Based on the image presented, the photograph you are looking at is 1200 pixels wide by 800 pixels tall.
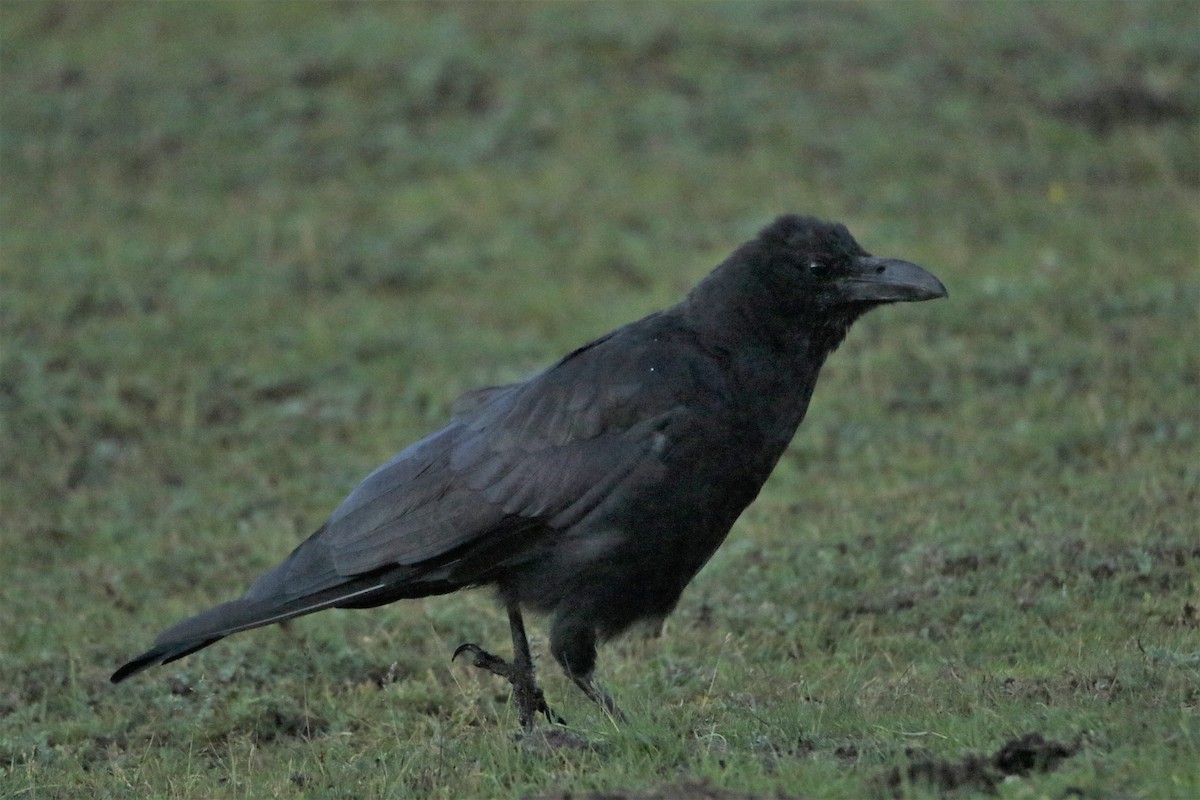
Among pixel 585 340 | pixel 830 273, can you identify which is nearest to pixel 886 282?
pixel 830 273

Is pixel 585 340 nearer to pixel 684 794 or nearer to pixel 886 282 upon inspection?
pixel 886 282

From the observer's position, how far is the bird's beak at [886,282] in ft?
20.8

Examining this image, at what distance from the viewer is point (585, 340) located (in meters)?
11.6

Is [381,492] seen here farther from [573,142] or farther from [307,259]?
[573,142]

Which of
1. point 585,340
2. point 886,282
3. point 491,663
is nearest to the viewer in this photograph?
point 491,663

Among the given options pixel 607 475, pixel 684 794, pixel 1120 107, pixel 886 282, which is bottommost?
pixel 684 794

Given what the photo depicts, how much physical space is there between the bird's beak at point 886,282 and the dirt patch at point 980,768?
6.92 feet

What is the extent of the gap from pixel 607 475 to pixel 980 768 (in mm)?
1909

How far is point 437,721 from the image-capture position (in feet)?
20.7

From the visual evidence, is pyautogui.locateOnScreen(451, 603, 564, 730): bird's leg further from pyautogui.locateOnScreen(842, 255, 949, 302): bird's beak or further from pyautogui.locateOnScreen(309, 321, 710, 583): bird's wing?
pyautogui.locateOnScreen(842, 255, 949, 302): bird's beak

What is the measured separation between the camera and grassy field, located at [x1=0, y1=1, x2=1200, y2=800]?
579cm

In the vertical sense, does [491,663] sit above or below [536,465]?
below

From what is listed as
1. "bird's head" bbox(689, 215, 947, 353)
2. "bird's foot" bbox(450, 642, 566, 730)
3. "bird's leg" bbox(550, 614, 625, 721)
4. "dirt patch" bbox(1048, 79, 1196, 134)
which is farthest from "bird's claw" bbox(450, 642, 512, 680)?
"dirt patch" bbox(1048, 79, 1196, 134)

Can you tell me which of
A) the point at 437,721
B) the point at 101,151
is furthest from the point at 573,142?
the point at 437,721
